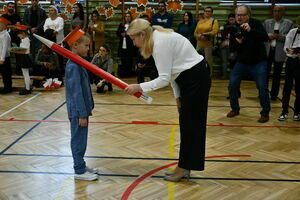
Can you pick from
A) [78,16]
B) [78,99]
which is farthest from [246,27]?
[78,16]

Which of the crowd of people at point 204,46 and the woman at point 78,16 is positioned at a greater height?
the woman at point 78,16

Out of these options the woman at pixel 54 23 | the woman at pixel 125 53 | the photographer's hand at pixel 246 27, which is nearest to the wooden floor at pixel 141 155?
the photographer's hand at pixel 246 27

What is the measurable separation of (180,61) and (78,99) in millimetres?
1008

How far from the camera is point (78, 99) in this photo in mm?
3564

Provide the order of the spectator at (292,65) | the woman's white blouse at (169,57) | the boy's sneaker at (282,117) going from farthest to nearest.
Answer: the boy's sneaker at (282,117)
the spectator at (292,65)
the woman's white blouse at (169,57)

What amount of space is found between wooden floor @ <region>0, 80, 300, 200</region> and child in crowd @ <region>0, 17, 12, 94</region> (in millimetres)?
1226

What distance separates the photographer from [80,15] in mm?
10484

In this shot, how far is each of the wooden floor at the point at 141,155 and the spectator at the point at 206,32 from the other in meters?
2.90

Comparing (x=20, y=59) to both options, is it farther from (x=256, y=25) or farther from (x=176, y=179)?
(x=176, y=179)

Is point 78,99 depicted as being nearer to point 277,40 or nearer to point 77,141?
point 77,141

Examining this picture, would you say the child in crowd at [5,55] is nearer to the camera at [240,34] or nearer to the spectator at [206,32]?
the spectator at [206,32]

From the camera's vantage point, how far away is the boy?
3564 millimetres

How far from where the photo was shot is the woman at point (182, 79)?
3279 mm

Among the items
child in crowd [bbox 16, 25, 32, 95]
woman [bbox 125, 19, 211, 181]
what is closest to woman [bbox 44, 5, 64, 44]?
child in crowd [bbox 16, 25, 32, 95]
